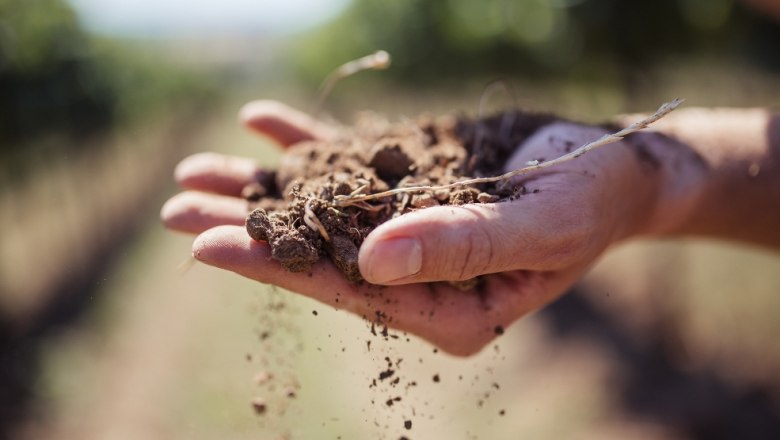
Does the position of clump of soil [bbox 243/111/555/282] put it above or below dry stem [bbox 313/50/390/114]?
below

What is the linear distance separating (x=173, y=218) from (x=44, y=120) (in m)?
8.23

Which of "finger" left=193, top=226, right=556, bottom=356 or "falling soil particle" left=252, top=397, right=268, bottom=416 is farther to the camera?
"falling soil particle" left=252, top=397, right=268, bottom=416

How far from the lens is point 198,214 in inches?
82.7

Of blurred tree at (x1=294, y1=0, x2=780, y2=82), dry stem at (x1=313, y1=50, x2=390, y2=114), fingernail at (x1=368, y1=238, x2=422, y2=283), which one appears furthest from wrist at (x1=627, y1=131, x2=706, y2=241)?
blurred tree at (x1=294, y1=0, x2=780, y2=82)

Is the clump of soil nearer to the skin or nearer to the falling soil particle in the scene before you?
the skin

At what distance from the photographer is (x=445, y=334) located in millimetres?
2107

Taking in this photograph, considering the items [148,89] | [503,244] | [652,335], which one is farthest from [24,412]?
[148,89]

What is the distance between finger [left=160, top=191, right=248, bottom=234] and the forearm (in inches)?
68.3

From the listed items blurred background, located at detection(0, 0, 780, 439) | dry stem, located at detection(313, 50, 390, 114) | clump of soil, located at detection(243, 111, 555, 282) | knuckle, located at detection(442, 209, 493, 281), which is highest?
dry stem, located at detection(313, 50, 390, 114)

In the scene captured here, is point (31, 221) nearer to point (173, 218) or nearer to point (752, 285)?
point (173, 218)

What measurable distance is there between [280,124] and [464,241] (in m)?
1.60

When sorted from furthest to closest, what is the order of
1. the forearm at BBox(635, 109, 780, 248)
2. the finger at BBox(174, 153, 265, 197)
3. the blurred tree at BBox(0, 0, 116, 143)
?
the blurred tree at BBox(0, 0, 116, 143) → the forearm at BBox(635, 109, 780, 248) → the finger at BBox(174, 153, 265, 197)

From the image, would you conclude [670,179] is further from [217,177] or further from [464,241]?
[217,177]

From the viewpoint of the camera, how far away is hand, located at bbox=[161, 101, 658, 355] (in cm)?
160
